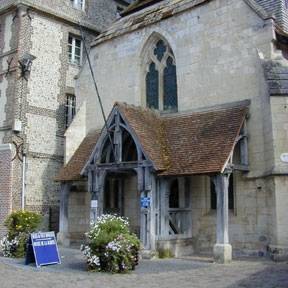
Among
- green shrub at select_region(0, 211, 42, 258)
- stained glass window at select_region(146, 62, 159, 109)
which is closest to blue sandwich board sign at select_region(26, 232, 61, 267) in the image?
green shrub at select_region(0, 211, 42, 258)

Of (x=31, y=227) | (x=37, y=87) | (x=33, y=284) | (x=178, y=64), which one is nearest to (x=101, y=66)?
(x=37, y=87)

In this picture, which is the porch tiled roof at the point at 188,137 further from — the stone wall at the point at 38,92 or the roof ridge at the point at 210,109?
the stone wall at the point at 38,92

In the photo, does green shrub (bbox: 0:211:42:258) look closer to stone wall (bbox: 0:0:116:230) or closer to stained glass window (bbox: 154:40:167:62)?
stone wall (bbox: 0:0:116:230)

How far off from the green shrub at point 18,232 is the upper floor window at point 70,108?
6747 mm

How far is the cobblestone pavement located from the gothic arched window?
20.5 feet

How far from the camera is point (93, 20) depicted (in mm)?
21250

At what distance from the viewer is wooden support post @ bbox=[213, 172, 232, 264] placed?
11.8 meters

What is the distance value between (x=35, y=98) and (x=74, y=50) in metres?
3.44

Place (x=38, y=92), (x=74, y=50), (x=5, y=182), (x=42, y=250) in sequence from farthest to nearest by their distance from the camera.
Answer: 1. (x=74, y=50)
2. (x=38, y=92)
3. (x=5, y=182)
4. (x=42, y=250)

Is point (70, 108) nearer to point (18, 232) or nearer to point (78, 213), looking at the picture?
point (78, 213)

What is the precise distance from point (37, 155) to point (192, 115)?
6993mm

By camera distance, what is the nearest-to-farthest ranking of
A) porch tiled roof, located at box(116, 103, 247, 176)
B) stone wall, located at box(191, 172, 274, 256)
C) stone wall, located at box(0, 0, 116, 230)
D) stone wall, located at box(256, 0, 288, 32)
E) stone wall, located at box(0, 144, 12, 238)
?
porch tiled roof, located at box(116, 103, 247, 176) → stone wall, located at box(191, 172, 274, 256) → stone wall, located at box(256, 0, 288, 32) → stone wall, located at box(0, 144, 12, 238) → stone wall, located at box(0, 0, 116, 230)

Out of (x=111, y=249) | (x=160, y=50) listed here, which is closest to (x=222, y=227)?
(x=111, y=249)

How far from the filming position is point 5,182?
17.3 m
